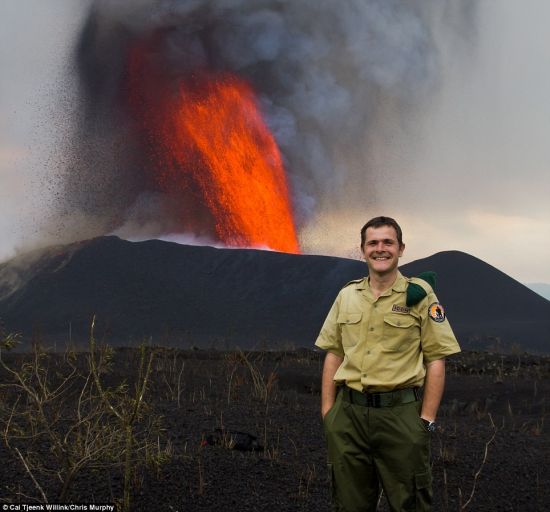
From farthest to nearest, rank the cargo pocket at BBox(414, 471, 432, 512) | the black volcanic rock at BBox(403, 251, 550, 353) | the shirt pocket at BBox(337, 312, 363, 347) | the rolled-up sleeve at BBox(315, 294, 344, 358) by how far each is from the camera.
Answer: the black volcanic rock at BBox(403, 251, 550, 353)
the rolled-up sleeve at BBox(315, 294, 344, 358)
the shirt pocket at BBox(337, 312, 363, 347)
the cargo pocket at BBox(414, 471, 432, 512)

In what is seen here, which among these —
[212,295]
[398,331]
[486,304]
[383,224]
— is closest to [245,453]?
[398,331]

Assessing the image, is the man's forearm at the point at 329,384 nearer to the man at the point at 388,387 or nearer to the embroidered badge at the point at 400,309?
the man at the point at 388,387

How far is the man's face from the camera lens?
362 centimetres

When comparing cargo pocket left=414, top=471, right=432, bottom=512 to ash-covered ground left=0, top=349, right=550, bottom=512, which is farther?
ash-covered ground left=0, top=349, right=550, bottom=512

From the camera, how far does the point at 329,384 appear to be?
381 cm

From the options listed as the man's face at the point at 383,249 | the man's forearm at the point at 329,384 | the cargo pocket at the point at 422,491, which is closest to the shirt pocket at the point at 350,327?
the man's forearm at the point at 329,384

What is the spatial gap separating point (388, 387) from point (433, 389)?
23 centimetres

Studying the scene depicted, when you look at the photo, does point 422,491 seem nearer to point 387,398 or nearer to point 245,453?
point 387,398

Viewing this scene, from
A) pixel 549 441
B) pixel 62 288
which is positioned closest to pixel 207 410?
pixel 549 441

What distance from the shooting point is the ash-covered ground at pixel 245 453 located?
4.99m

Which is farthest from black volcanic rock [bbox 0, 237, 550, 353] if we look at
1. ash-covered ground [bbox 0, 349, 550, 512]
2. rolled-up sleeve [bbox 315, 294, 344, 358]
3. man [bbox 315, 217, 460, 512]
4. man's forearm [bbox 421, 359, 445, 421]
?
man's forearm [bbox 421, 359, 445, 421]

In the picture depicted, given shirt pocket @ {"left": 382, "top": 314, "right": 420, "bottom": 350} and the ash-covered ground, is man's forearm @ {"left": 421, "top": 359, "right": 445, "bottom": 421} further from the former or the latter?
the ash-covered ground

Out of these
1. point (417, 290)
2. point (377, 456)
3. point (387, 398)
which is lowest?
point (377, 456)

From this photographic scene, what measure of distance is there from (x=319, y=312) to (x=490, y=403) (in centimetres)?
2029
